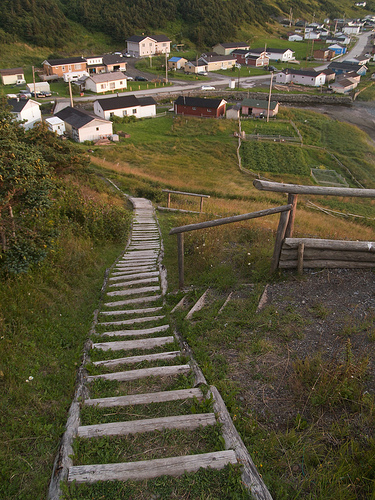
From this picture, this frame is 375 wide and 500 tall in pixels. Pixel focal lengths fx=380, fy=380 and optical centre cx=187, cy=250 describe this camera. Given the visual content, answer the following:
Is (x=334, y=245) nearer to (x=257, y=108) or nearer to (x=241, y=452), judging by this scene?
(x=241, y=452)

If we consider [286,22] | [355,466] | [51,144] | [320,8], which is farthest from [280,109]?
[320,8]

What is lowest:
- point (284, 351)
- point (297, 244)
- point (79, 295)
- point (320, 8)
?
point (79, 295)

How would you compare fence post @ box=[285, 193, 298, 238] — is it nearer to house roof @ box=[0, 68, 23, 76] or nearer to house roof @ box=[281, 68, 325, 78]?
house roof @ box=[0, 68, 23, 76]

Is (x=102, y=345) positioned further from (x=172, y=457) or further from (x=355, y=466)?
(x=355, y=466)

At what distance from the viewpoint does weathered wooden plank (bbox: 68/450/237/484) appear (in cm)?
297

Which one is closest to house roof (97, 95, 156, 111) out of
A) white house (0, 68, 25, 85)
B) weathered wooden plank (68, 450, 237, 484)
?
white house (0, 68, 25, 85)

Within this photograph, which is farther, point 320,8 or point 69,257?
point 320,8

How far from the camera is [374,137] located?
42.9 m

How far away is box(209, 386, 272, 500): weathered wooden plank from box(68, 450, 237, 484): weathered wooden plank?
0.33ft

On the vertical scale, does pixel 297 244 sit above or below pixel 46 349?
above

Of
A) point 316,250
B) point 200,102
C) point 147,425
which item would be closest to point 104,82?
point 200,102

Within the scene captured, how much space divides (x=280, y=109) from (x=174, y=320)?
50347mm

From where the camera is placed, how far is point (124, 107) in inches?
1773

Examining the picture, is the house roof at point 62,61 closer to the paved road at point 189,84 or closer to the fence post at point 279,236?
the paved road at point 189,84
